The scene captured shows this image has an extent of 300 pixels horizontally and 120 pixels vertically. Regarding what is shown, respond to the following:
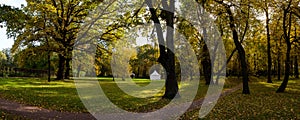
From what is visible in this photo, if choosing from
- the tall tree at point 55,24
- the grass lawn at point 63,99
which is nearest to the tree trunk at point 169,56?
the grass lawn at point 63,99

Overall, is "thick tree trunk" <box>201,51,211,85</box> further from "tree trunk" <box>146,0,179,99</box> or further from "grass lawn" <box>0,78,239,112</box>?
"tree trunk" <box>146,0,179,99</box>

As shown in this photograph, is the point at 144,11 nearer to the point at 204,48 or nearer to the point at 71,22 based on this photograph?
the point at 204,48

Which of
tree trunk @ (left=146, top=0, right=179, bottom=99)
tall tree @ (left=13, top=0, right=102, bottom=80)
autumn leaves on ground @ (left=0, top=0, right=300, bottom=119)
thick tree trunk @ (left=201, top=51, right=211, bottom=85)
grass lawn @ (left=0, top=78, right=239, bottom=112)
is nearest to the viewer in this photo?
grass lawn @ (left=0, top=78, right=239, bottom=112)

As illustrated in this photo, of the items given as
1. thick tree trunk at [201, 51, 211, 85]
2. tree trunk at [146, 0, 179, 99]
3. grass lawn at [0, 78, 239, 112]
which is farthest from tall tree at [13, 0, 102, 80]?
thick tree trunk at [201, 51, 211, 85]

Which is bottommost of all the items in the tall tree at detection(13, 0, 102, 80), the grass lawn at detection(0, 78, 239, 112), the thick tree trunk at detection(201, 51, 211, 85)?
the grass lawn at detection(0, 78, 239, 112)

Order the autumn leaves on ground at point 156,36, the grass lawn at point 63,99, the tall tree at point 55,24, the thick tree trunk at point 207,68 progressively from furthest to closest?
the thick tree trunk at point 207,68
the tall tree at point 55,24
the autumn leaves on ground at point 156,36
the grass lawn at point 63,99

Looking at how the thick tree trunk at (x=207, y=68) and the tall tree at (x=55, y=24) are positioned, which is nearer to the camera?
the tall tree at (x=55, y=24)

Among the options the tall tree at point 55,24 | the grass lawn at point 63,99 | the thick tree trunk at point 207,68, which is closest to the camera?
the grass lawn at point 63,99

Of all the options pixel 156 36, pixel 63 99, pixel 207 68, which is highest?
pixel 156 36

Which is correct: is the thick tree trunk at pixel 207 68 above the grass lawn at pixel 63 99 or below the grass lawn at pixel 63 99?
above

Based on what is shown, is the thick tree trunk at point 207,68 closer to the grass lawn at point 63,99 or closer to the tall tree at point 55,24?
the grass lawn at point 63,99

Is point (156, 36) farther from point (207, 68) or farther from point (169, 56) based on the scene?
point (207, 68)

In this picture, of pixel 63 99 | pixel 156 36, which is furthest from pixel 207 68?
pixel 63 99

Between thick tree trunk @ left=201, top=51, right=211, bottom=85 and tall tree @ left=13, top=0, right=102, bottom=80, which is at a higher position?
tall tree @ left=13, top=0, right=102, bottom=80
